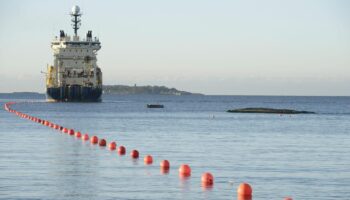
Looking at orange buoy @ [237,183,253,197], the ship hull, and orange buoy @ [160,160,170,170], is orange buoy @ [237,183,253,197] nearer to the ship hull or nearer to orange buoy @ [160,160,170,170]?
orange buoy @ [160,160,170,170]

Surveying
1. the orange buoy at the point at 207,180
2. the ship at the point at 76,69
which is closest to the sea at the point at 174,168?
the orange buoy at the point at 207,180

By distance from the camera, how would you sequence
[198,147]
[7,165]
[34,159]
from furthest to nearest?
1. [198,147]
2. [34,159]
3. [7,165]

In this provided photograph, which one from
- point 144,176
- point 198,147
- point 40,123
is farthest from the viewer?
point 40,123

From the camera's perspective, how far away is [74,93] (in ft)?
618

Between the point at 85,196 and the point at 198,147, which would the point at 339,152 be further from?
the point at 85,196

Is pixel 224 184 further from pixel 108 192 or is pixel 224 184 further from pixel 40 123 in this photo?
pixel 40 123

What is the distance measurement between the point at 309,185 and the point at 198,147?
2211cm

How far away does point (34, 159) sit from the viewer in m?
44.2

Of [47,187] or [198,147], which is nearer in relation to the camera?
[47,187]

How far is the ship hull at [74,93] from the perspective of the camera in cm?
18875

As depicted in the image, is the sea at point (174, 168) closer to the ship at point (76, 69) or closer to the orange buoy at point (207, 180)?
the orange buoy at point (207, 180)

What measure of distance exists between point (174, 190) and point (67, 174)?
662 centimetres

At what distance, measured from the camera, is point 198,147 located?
183 ft

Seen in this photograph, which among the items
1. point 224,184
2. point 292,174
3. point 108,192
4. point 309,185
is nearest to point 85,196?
point 108,192
